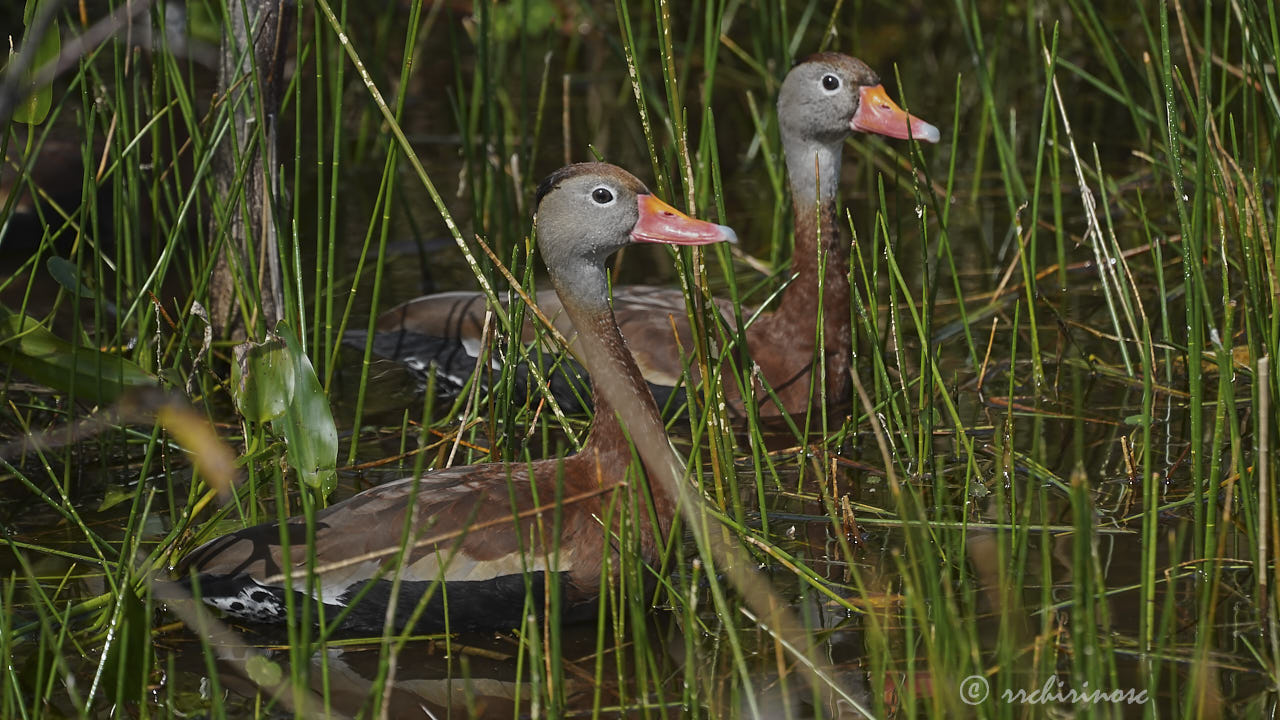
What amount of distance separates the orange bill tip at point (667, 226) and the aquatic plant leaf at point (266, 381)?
95 cm

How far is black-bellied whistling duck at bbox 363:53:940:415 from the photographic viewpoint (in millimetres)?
4961

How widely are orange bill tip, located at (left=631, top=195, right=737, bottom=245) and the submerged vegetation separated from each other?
79 mm

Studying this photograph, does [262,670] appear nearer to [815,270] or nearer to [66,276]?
[66,276]

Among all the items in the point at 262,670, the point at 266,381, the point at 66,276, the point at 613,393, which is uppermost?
the point at 66,276

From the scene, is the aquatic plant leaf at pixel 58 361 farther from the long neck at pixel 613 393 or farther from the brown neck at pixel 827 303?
the brown neck at pixel 827 303

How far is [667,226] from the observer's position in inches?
149

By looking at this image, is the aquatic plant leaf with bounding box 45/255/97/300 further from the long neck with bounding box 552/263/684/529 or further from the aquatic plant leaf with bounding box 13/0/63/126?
the long neck with bounding box 552/263/684/529

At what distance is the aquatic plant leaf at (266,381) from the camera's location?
11.0 feet

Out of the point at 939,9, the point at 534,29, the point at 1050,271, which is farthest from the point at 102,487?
the point at 939,9

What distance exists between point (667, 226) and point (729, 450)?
2.03 ft

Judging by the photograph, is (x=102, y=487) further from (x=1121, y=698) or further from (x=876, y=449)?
(x=1121, y=698)

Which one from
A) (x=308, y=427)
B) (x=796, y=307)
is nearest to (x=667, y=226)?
(x=308, y=427)

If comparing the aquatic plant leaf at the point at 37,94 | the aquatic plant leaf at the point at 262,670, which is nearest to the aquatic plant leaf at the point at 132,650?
the aquatic plant leaf at the point at 262,670

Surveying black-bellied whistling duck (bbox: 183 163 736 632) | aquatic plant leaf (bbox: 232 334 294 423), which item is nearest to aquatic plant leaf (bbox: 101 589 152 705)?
black-bellied whistling duck (bbox: 183 163 736 632)
